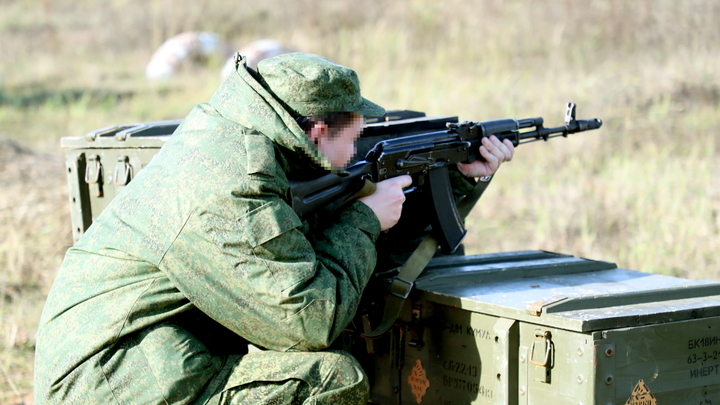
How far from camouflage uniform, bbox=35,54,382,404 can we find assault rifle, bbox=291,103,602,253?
0.25m

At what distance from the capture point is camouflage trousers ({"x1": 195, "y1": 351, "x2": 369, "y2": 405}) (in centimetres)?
248

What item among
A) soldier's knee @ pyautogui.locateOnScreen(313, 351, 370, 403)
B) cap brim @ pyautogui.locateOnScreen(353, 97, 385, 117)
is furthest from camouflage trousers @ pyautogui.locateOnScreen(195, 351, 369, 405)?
cap brim @ pyautogui.locateOnScreen(353, 97, 385, 117)

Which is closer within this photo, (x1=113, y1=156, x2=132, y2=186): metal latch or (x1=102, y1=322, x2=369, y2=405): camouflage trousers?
(x1=102, y1=322, x2=369, y2=405): camouflage trousers

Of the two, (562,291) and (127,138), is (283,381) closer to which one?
(562,291)

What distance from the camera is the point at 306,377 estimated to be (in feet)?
8.14

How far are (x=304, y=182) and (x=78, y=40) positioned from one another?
16357 millimetres

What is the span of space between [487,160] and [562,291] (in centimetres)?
110

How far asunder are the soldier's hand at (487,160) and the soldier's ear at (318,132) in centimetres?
131

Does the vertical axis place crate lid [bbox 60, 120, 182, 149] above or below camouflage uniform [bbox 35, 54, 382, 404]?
above

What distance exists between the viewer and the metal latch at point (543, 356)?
2.56 m

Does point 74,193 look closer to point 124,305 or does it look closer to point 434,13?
point 124,305

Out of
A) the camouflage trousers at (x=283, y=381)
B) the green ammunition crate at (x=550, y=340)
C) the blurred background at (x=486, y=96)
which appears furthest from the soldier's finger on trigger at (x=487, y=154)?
the blurred background at (x=486, y=96)

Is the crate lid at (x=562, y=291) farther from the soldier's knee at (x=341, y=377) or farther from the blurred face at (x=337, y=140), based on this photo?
the blurred face at (x=337, y=140)

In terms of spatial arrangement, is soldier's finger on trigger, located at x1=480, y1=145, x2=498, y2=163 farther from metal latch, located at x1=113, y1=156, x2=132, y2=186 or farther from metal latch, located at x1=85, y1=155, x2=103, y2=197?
metal latch, located at x1=85, y1=155, x2=103, y2=197
